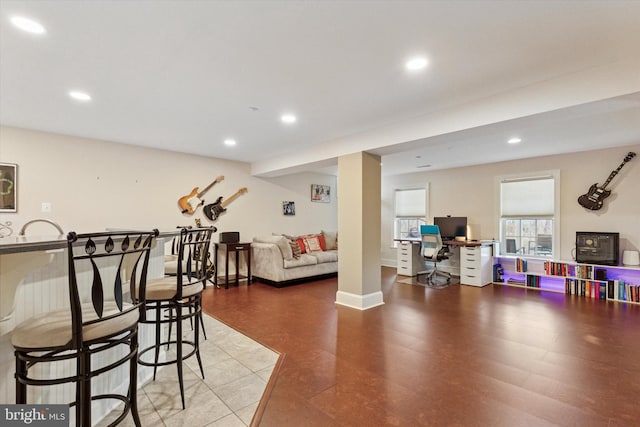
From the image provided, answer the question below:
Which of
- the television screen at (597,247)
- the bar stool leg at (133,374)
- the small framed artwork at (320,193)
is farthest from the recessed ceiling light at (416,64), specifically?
the small framed artwork at (320,193)

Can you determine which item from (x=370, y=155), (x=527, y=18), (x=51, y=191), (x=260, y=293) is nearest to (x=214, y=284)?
(x=260, y=293)

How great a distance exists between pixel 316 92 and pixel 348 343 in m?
2.44

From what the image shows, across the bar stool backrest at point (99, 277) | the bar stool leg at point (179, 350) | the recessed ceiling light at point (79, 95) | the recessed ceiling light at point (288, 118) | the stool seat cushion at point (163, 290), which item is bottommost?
the bar stool leg at point (179, 350)

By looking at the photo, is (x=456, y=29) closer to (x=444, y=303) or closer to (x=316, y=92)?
(x=316, y=92)

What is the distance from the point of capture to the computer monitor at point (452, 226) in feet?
20.5

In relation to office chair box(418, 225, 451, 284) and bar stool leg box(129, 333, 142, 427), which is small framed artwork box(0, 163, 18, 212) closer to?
bar stool leg box(129, 333, 142, 427)

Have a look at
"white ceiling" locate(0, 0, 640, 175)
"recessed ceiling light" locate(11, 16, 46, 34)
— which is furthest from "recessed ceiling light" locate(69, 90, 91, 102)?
"recessed ceiling light" locate(11, 16, 46, 34)

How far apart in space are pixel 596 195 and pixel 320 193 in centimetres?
532

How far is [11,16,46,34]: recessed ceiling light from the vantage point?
1816 millimetres

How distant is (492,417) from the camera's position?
1.86m

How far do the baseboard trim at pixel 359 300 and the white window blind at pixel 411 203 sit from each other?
3621 mm

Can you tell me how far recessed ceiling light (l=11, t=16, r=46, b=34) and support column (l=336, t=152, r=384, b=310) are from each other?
127 inches

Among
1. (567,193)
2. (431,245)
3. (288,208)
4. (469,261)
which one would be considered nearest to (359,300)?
(431,245)

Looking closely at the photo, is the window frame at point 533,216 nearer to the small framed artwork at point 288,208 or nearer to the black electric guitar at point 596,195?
the black electric guitar at point 596,195
